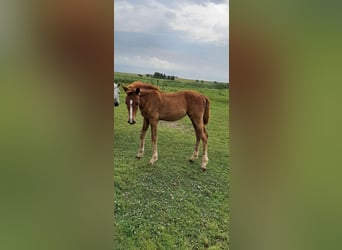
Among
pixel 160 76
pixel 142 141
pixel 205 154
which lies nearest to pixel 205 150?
pixel 205 154

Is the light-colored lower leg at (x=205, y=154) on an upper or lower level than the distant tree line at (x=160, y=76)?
lower

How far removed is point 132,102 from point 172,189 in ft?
1.66

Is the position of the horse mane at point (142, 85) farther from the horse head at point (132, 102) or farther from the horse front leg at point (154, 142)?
the horse front leg at point (154, 142)

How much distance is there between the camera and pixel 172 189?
1.79 m

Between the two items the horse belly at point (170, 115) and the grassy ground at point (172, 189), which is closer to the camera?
the grassy ground at point (172, 189)

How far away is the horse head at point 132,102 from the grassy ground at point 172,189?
27mm

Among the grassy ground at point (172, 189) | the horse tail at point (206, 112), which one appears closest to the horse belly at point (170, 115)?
the grassy ground at point (172, 189)

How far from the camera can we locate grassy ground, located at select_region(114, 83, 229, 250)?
1729mm

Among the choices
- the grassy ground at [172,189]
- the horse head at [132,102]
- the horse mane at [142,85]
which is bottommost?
the grassy ground at [172,189]

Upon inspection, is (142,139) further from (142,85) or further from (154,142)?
(142,85)

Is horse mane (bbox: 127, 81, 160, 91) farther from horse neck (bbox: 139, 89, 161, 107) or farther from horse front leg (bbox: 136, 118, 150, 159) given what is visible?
horse front leg (bbox: 136, 118, 150, 159)

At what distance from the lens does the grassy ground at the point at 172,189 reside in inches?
68.1
